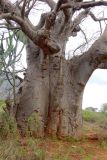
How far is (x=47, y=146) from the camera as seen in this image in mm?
7324

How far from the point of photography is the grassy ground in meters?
5.80

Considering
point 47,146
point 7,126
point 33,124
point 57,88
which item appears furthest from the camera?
point 57,88

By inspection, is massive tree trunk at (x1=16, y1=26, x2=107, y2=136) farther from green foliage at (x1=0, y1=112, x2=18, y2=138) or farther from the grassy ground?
green foliage at (x1=0, y1=112, x2=18, y2=138)

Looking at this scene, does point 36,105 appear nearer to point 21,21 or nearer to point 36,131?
point 36,131

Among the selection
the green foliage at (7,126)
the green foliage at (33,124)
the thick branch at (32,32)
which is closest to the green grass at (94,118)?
the green foliage at (33,124)

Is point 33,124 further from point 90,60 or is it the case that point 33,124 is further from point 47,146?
point 90,60

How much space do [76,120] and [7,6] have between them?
2.78 metres

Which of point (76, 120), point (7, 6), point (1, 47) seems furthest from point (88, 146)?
point (7, 6)

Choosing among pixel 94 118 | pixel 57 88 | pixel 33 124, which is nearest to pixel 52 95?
pixel 57 88

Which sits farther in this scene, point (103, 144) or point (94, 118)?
point (94, 118)

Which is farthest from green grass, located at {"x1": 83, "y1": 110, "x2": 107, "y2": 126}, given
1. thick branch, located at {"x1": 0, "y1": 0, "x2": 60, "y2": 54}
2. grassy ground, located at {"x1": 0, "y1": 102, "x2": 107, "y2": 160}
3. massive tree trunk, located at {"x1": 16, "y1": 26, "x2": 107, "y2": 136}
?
thick branch, located at {"x1": 0, "y1": 0, "x2": 60, "y2": 54}

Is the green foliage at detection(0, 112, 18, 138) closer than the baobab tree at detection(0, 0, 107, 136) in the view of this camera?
Yes

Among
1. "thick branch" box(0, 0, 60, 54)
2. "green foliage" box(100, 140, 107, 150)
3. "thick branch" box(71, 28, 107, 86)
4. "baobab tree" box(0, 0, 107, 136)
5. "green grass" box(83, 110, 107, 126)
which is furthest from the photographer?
"green grass" box(83, 110, 107, 126)

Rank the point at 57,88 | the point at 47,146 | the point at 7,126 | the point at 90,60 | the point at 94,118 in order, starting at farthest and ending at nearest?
the point at 94,118, the point at 90,60, the point at 57,88, the point at 47,146, the point at 7,126
